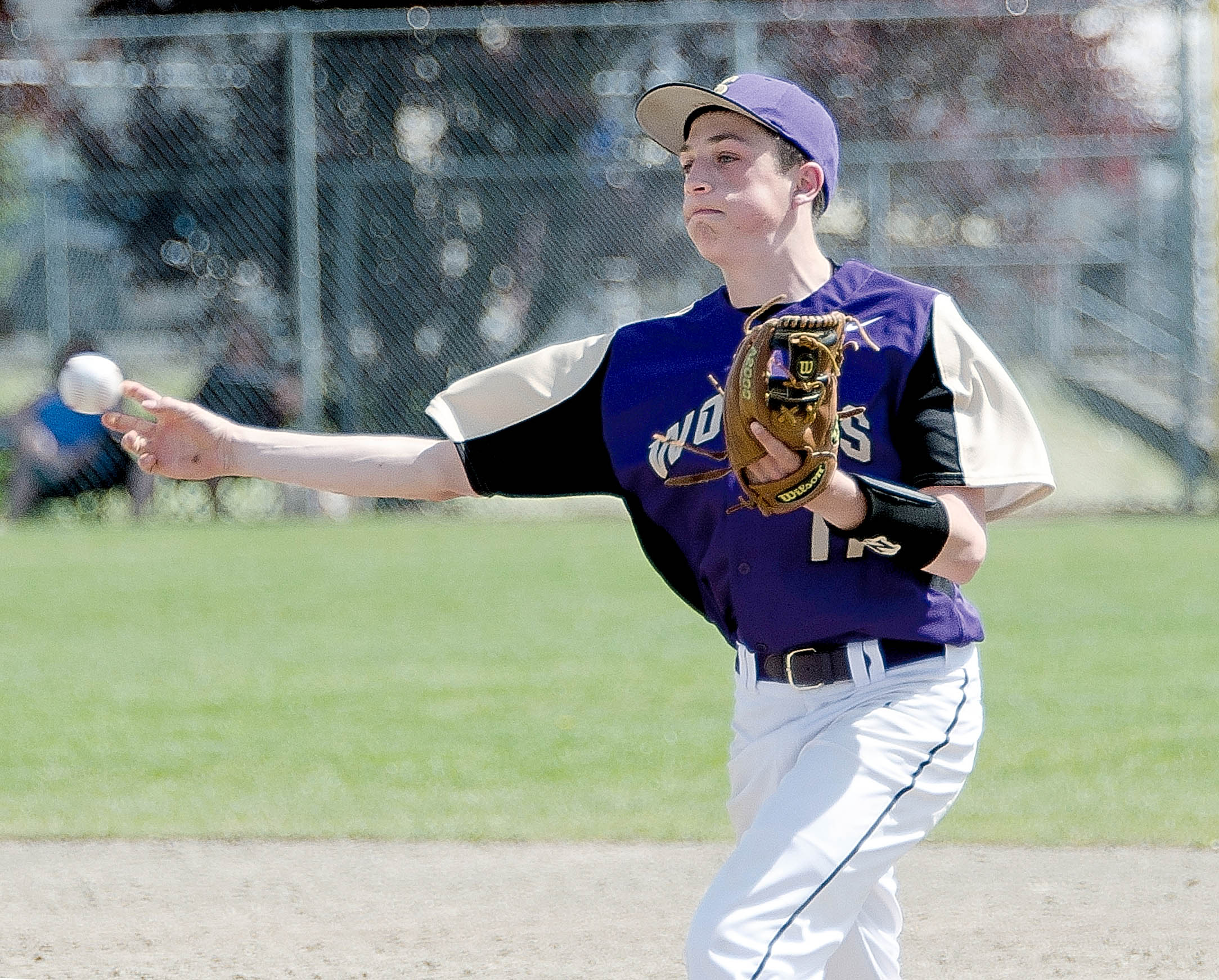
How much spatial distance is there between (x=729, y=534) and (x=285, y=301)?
1064cm

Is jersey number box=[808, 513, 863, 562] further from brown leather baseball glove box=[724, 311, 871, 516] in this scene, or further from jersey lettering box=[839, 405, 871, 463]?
brown leather baseball glove box=[724, 311, 871, 516]

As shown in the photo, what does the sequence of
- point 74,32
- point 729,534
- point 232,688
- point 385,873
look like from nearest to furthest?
1. point 729,534
2. point 385,873
3. point 232,688
4. point 74,32

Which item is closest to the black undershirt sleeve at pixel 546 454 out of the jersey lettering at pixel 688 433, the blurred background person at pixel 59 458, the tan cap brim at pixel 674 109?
the jersey lettering at pixel 688 433

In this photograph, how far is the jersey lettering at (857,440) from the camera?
8.82ft

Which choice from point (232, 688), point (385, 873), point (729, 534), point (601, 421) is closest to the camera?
point (729, 534)

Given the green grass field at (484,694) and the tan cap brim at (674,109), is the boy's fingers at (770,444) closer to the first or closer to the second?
the tan cap brim at (674,109)

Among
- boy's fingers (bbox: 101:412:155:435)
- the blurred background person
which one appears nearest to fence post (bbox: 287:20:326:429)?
the blurred background person

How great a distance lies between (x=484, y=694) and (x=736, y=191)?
430cm

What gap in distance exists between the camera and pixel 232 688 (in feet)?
23.0

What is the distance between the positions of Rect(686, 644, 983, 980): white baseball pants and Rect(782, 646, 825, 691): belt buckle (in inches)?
0.5

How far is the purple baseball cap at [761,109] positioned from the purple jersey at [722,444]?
21cm

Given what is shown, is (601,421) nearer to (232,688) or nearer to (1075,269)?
(232,688)

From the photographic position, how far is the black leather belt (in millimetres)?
2635

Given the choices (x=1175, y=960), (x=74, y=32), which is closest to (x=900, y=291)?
(x=1175, y=960)
